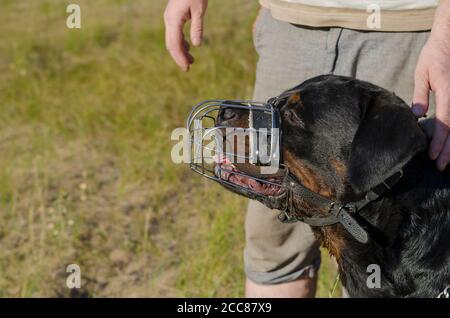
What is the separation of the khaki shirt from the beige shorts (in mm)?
53

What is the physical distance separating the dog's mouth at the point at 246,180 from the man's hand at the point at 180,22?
61cm

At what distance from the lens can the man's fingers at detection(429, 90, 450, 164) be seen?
110 inches

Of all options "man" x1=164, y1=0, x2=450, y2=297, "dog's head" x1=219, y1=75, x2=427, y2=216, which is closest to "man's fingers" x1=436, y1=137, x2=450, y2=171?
"man" x1=164, y1=0, x2=450, y2=297

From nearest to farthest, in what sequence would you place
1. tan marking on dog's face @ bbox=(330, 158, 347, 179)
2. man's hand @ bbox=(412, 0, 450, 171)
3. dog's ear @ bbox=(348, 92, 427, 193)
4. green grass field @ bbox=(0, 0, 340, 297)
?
dog's ear @ bbox=(348, 92, 427, 193) < man's hand @ bbox=(412, 0, 450, 171) < tan marking on dog's face @ bbox=(330, 158, 347, 179) < green grass field @ bbox=(0, 0, 340, 297)

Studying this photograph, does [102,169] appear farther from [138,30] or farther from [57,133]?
[138,30]

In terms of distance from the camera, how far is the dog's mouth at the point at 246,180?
2.93 meters

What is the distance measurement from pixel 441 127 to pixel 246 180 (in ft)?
2.46

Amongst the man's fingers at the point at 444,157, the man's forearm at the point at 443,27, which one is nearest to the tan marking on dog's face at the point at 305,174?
the man's fingers at the point at 444,157

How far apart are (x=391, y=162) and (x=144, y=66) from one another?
4.59 m

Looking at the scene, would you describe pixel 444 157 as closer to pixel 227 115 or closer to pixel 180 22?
pixel 227 115

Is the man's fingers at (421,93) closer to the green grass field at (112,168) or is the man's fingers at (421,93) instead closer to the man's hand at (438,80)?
the man's hand at (438,80)

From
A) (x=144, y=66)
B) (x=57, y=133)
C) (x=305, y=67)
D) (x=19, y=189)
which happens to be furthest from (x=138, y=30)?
(x=305, y=67)

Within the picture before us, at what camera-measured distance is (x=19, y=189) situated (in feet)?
17.2

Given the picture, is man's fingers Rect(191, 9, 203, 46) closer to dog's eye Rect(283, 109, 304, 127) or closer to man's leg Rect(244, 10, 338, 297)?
man's leg Rect(244, 10, 338, 297)
